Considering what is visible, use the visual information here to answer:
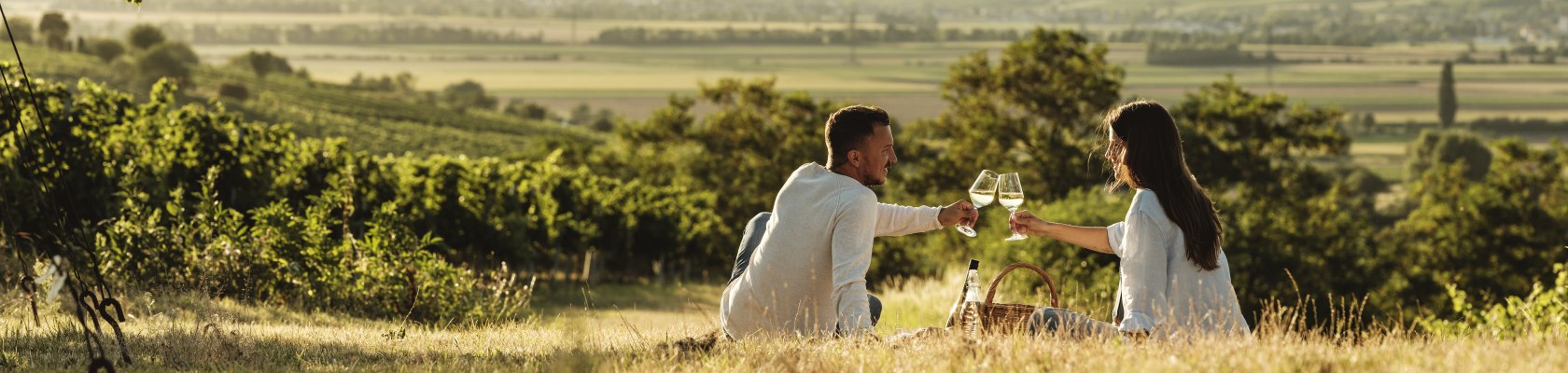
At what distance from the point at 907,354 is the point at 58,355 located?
3862 mm

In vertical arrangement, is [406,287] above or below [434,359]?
below

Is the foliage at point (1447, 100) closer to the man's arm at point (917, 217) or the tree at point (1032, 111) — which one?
the tree at point (1032, 111)

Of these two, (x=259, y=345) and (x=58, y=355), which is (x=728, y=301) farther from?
(x=58, y=355)

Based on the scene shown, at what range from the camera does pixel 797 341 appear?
5609 mm

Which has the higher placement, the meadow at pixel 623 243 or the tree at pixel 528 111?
the meadow at pixel 623 243

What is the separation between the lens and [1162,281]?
5418mm

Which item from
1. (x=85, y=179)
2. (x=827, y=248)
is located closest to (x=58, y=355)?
(x=827, y=248)

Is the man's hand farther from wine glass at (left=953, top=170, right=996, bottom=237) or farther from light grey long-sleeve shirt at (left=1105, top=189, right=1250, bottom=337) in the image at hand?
light grey long-sleeve shirt at (left=1105, top=189, right=1250, bottom=337)

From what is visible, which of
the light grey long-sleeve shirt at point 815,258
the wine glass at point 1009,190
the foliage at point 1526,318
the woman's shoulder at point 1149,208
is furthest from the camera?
the foliage at point 1526,318

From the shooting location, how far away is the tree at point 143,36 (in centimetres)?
12075

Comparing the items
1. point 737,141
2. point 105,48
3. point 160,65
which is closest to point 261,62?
point 105,48

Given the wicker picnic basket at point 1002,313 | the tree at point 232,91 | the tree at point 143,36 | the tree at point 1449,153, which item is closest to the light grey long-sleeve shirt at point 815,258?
the wicker picnic basket at point 1002,313

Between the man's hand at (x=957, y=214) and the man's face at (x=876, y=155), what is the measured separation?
1.14ft

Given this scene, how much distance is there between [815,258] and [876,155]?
495 mm
